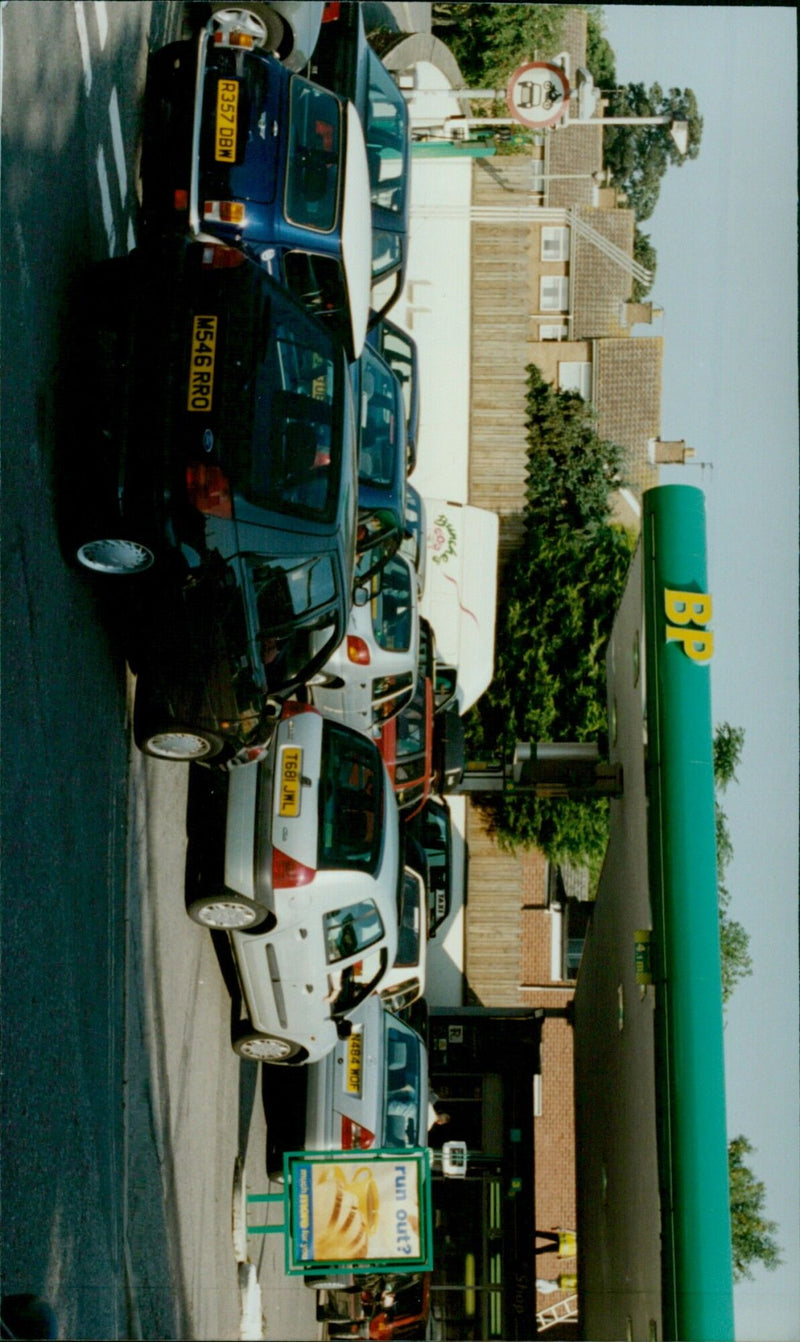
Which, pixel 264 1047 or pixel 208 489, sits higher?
pixel 208 489

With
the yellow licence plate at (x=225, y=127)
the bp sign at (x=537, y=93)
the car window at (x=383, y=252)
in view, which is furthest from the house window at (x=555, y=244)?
the yellow licence plate at (x=225, y=127)

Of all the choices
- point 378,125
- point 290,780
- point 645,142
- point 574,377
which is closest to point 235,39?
point 378,125

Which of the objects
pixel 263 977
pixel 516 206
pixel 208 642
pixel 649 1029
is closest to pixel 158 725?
pixel 208 642

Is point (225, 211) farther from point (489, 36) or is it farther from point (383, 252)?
point (489, 36)

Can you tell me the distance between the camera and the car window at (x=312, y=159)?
1052cm

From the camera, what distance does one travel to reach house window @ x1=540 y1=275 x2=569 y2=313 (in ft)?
69.7

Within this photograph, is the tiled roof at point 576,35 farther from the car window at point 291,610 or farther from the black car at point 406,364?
the car window at point 291,610

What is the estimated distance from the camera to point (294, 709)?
1123 cm

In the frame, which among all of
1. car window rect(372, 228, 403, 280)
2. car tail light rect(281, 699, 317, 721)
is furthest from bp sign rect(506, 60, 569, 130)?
car tail light rect(281, 699, 317, 721)

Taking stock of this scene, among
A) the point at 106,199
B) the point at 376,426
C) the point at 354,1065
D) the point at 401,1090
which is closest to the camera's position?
the point at 106,199

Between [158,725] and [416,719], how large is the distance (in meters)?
7.08

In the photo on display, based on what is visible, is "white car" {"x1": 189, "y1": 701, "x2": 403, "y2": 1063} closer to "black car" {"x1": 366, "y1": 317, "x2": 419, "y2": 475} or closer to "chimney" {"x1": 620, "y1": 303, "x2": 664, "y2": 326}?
"black car" {"x1": 366, "y1": 317, "x2": 419, "y2": 475}

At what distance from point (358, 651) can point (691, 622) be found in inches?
137

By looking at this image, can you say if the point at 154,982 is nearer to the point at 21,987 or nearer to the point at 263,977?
the point at 263,977
